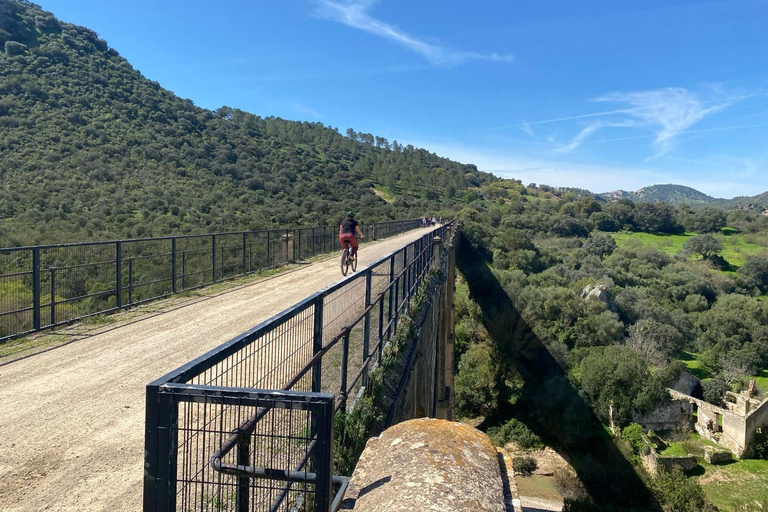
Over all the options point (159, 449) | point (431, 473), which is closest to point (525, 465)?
point (431, 473)

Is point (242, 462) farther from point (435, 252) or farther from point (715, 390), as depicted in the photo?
point (715, 390)

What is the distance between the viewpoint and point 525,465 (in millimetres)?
23234

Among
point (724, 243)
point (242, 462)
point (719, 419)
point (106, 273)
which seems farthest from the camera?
point (724, 243)

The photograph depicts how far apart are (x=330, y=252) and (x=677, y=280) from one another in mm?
47647

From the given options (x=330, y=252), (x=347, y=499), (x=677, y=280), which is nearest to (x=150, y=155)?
(x=330, y=252)

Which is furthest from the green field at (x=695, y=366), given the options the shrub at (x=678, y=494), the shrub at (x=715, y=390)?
the shrub at (x=678, y=494)

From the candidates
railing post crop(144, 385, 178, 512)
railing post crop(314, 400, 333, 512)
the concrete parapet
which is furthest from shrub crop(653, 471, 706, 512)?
Result: railing post crop(144, 385, 178, 512)

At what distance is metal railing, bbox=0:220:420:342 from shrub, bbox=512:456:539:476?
1367cm

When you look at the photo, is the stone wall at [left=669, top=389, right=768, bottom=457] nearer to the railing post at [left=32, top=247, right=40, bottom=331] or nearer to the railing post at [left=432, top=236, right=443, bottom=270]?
the railing post at [left=432, top=236, right=443, bottom=270]

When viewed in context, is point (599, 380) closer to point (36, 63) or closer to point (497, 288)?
point (497, 288)

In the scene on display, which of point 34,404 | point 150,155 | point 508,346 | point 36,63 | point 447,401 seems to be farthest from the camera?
point 36,63

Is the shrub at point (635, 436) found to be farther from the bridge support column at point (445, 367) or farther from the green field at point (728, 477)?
the bridge support column at point (445, 367)

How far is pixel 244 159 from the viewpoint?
56.2 meters

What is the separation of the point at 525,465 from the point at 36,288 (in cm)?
2178
